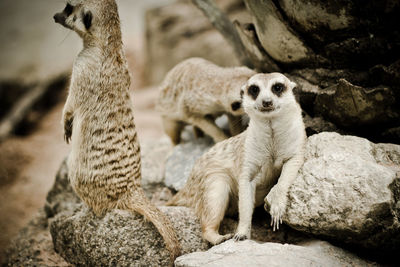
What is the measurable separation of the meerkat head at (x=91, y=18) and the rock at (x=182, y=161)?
4.54ft

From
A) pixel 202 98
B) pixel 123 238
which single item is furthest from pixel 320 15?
pixel 123 238

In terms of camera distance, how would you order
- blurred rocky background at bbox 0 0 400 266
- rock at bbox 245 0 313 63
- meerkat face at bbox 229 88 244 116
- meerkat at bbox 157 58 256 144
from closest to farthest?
blurred rocky background at bbox 0 0 400 266, rock at bbox 245 0 313 63, meerkat face at bbox 229 88 244 116, meerkat at bbox 157 58 256 144

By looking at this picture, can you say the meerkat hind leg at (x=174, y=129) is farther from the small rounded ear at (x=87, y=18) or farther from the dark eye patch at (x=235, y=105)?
the small rounded ear at (x=87, y=18)

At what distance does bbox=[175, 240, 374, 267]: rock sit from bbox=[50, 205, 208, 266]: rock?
0.38m

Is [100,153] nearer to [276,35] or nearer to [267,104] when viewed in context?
[267,104]

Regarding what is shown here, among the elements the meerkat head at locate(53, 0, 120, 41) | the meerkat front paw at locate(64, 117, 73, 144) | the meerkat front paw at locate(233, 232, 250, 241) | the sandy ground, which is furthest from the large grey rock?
the sandy ground

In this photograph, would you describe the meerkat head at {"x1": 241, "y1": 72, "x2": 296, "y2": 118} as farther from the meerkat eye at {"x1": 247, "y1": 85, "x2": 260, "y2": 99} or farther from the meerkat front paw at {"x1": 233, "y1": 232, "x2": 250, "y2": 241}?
the meerkat front paw at {"x1": 233, "y1": 232, "x2": 250, "y2": 241}

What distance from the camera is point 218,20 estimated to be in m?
3.96

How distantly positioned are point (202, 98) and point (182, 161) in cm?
66

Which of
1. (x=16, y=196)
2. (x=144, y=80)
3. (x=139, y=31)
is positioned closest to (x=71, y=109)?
(x=16, y=196)

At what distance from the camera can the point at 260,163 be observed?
2338 mm

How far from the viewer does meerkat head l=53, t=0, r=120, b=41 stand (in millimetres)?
2480

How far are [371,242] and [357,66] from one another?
3.92 feet

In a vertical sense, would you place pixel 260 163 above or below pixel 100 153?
below
